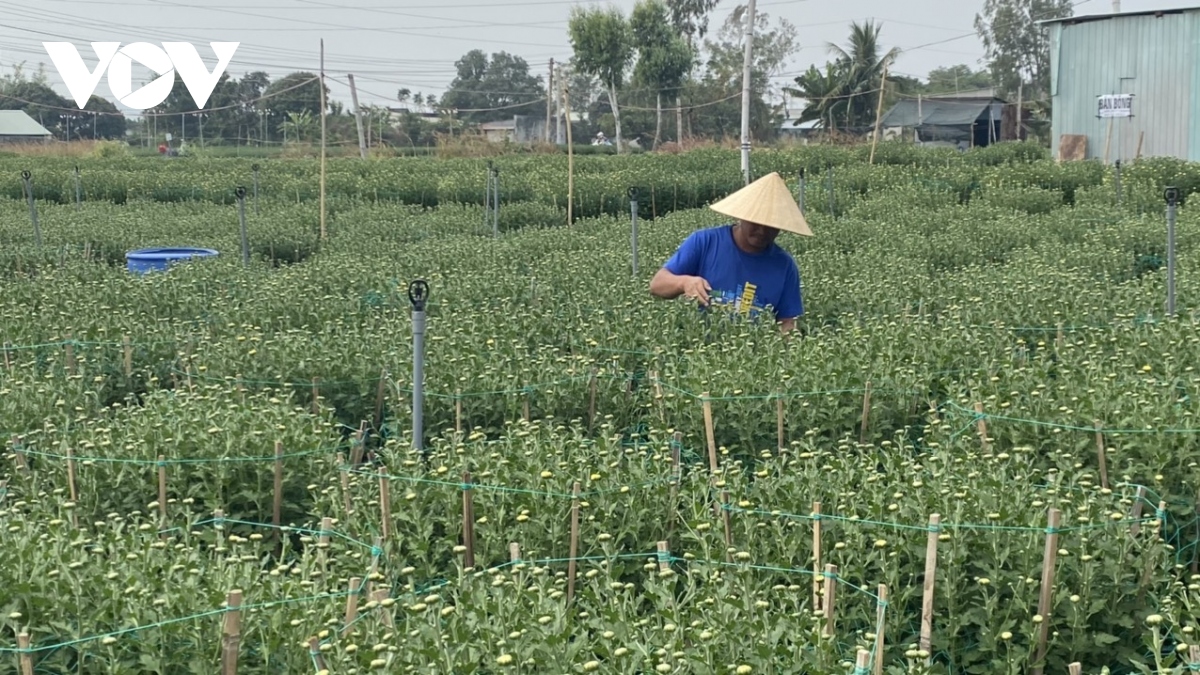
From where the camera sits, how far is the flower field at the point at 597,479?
12.7ft

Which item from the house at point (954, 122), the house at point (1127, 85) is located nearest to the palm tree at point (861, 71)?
the house at point (954, 122)

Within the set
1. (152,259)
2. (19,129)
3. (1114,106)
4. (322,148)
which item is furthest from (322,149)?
(19,129)

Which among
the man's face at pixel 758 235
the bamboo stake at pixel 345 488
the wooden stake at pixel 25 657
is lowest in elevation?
the wooden stake at pixel 25 657

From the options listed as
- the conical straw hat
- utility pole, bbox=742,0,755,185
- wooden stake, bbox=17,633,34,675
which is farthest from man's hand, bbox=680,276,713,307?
utility pole, bbox=742,0,755,185

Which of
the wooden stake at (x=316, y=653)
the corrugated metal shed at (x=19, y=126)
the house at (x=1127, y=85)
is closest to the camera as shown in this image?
the wooden stake at (x=316, y=653)

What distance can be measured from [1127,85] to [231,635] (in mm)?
33535

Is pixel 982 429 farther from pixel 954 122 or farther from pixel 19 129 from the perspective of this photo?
pixel 19 129

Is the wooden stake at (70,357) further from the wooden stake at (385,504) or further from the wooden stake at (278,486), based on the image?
the wooden stake at (385,504)

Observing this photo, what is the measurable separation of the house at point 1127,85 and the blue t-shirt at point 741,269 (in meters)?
25.9

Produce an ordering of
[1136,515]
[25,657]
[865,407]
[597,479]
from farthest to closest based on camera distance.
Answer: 1. [865,407]
2. [597,479]
3. [1136,515]
4. [25,657]

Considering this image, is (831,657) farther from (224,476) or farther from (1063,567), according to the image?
Answer: (224,476)

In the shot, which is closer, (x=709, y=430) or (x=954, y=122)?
(x=709, y=430)

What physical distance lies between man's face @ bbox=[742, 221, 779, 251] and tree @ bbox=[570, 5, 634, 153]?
178 ft

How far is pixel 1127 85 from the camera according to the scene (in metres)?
32.9
